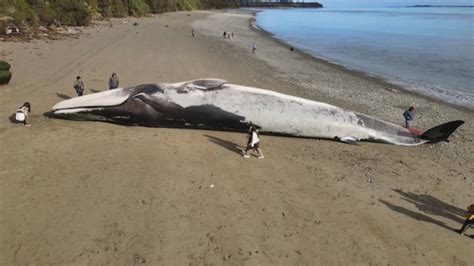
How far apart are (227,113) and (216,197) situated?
Result: 14.1ft

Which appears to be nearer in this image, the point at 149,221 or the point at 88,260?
the point at 88,260

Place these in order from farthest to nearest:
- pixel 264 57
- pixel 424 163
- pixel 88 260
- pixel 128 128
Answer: pixel 264 57, pixel 128 128, pixel 424 163, pixel 88 260

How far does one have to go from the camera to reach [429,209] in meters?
9.34

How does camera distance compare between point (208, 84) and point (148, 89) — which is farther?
point (208, 84)

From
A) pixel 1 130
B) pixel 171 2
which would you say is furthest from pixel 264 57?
pixel 171 2

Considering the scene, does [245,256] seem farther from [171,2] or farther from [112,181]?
[171,2]

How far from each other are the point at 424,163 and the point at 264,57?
21.8 meters

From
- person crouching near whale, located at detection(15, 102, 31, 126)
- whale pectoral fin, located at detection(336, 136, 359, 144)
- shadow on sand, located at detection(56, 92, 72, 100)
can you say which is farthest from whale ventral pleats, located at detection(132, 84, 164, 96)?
whale pectoral fin, located at detection(336, 136, 359, 144)

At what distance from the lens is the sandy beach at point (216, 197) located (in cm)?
744

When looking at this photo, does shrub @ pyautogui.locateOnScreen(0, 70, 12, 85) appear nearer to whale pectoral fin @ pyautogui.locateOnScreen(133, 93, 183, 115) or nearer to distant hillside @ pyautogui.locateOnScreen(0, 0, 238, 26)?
whale pectoral fin @ pyautogui.locateOnScreen(133, 93, 183, 115)

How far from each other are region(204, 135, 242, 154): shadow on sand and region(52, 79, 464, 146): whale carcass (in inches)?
24.6

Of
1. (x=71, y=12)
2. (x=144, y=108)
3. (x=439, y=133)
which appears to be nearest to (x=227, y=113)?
(x=144, y=108)

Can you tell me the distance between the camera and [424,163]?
11984 mm

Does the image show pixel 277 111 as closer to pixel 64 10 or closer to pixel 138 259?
pixel 138 259
